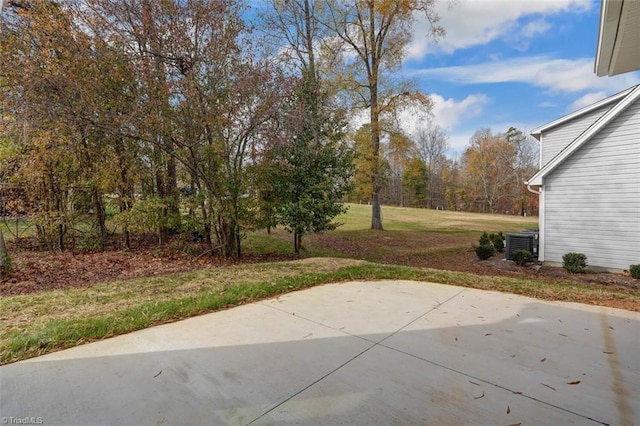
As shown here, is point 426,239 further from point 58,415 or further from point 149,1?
point 58,415

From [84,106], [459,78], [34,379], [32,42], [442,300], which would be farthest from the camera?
[459,78]

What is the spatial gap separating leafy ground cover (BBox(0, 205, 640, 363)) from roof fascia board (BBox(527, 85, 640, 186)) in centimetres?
251

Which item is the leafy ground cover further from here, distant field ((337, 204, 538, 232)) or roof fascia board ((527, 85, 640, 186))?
distant field ((337, 204, 538, 232))

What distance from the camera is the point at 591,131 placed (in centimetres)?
748

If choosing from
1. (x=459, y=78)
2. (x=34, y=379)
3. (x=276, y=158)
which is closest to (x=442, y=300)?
(x=34, y=379)

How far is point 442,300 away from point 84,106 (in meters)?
6.58

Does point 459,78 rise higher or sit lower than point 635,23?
higher

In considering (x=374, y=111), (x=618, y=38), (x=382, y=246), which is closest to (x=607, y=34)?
(x=618, y=38)

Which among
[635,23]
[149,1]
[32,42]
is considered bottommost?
[635,23]

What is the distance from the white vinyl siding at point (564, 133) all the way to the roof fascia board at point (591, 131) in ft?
10.7

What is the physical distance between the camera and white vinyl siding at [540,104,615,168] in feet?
34.3

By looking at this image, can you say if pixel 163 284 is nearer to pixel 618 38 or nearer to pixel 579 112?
pixel 618 38

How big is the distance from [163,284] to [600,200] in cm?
963

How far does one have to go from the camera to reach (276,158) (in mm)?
7625
